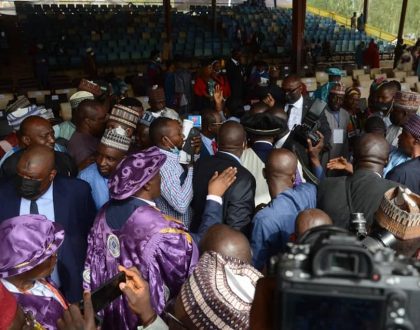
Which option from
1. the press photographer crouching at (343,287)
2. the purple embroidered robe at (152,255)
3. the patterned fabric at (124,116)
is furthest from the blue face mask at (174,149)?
the press photographer crouching at (343,287)

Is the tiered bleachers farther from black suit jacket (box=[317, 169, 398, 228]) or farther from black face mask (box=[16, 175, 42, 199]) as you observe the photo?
black suit jacket (box=[317, 169, 398, 228])

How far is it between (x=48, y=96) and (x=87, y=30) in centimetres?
1046

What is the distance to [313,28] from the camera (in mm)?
20797

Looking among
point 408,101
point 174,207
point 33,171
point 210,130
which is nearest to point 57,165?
point 33,171

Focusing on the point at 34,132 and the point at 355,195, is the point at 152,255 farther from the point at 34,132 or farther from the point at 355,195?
the point at 34,132

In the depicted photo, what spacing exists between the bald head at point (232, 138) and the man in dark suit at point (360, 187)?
23.9 inches

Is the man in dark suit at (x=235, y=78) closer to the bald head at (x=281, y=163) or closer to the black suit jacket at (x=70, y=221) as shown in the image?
the bald head at (x=281, y=163)

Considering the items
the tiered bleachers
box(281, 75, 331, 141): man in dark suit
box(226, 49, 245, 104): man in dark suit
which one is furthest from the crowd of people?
the tiered bleachers

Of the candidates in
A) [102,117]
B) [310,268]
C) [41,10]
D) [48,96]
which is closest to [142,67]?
[48,96]

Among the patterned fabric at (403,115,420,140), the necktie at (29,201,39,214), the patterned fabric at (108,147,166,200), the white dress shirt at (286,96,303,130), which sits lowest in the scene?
the white dress shirt at (286,96,303,130)

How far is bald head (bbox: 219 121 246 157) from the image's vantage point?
287 centimetres

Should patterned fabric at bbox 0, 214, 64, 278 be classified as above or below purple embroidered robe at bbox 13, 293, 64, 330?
above

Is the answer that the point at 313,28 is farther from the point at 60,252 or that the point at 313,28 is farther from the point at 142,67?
the point at 60,252

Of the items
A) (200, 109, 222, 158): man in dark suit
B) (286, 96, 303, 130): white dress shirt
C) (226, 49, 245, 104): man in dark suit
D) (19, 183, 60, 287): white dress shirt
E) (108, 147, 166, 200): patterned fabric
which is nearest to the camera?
(108, 147, 166, 200): patterned fabric
